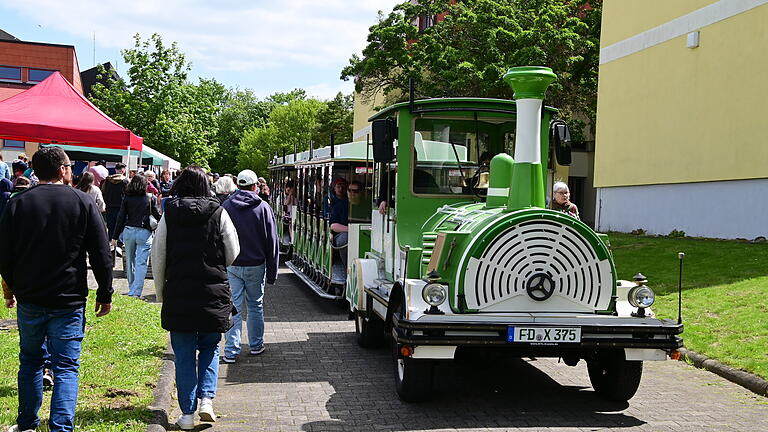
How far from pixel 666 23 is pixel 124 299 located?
18737 millimetres

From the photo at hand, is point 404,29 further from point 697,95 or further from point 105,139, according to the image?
point 105,139

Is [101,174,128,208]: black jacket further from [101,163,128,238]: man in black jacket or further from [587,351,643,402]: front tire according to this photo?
[587,351,643,402]: front tire

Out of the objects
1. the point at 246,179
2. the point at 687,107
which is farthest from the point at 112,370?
the point at 687,107

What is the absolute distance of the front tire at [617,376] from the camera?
7031mm

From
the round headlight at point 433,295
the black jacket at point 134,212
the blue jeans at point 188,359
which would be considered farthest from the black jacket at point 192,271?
the black jacket at point 134,212

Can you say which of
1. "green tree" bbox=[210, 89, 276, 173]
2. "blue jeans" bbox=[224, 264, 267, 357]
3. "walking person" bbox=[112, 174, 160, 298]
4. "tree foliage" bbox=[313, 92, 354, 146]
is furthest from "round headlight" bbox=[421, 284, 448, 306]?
"green tree" bbox=[210, 89, 276, 173]

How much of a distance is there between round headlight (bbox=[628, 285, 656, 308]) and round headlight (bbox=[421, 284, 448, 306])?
64.4 inches

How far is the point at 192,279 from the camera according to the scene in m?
5.89

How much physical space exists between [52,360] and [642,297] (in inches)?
177

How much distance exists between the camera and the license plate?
21.3 feet

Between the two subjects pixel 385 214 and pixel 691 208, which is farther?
pixel 691 208

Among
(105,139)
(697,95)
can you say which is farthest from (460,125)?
(697,95)

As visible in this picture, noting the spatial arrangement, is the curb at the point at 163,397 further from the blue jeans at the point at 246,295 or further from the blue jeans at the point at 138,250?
the blue jeans at the point at 138,250

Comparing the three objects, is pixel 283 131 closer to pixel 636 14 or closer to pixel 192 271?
pixel 636 14
